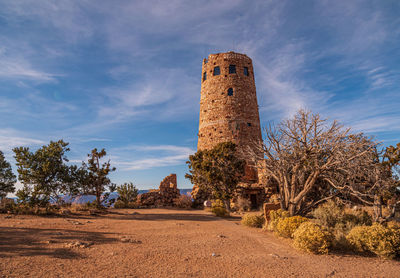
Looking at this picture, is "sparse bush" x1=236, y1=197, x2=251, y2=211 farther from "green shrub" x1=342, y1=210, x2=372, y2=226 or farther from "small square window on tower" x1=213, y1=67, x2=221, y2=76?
"small square window on tower" x1=213, y1=67, x2=221, y2=76

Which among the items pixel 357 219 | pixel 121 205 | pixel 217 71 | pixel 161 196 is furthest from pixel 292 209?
pixel 217 71

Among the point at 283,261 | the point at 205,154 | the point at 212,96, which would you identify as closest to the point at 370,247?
the point at 283,261

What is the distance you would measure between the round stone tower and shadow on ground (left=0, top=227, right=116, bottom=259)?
67.1 feet

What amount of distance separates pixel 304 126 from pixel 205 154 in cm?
1102

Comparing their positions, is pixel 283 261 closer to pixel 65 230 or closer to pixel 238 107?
pixel 65 230

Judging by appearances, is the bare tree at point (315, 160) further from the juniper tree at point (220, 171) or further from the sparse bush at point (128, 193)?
the sparse bush at point (128, 193)

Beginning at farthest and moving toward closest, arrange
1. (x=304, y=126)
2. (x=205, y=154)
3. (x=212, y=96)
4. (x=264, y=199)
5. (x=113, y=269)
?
(x=212, y=96)
(x=264, y=199)
(x=205, y=154)
(x=304, y=126)
(x=113, y=269)

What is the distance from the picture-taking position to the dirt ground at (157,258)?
5738 millimetres

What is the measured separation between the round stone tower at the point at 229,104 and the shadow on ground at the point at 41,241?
20451mm

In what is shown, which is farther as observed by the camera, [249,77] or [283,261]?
[249,77]

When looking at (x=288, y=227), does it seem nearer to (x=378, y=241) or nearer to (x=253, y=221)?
(x=378, y=241)

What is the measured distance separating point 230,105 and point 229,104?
0.18 m

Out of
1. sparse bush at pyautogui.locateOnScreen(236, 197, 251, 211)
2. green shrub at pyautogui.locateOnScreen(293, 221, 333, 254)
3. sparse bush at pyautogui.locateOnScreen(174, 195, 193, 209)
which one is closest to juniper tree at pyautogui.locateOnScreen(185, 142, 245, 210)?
sparse bush at pyautogui.locateOnScreen(236, 197, 251, 211)

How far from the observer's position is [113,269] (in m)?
5.77
